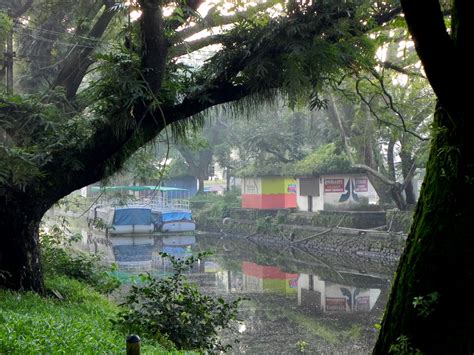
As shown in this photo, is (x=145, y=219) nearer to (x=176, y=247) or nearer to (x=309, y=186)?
(x=176, y=247)

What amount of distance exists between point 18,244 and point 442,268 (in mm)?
5432

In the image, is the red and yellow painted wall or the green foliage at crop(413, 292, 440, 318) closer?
the green foliage at crop(413, 292, 440, 318)

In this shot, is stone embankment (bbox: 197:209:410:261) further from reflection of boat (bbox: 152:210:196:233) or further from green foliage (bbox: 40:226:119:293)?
green foliage (bbox: 40:226:119:293)

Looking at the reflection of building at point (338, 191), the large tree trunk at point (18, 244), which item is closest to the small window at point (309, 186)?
the reflection of building at point (338, 191)

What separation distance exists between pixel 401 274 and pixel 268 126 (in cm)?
2642

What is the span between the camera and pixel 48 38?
1088 centimetres

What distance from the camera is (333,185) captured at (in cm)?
2525

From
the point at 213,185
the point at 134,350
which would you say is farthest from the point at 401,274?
the point at 213,185

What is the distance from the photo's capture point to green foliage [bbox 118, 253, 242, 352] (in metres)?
5.44

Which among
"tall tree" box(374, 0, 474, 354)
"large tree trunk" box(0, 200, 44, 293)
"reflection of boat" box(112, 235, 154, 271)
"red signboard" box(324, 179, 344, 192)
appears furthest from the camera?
"red signboard" box(324, 179, 344, 192)

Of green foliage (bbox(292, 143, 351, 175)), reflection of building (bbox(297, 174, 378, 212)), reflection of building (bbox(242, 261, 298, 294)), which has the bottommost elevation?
reflection of building (bbox(242, 261, 298, 294))

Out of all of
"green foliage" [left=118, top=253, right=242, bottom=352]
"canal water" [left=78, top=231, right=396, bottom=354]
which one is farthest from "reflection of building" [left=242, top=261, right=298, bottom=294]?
"green foliage" [left=118, top=253, right=242, bottom=352]

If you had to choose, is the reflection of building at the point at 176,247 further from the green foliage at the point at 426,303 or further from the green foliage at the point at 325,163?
the green foliage at the point at 426,303

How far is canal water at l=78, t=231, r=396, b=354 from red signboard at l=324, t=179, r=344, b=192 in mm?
3560
